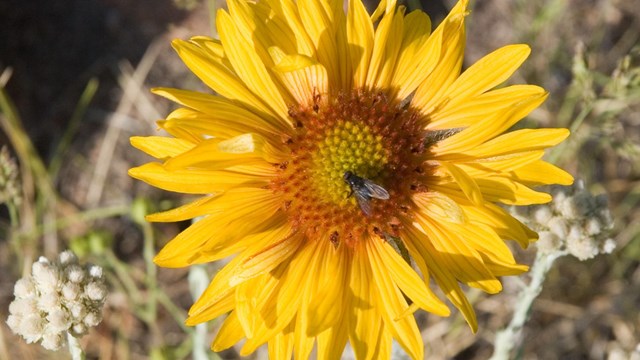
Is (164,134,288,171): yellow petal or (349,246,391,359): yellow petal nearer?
(164,134,288,171): yellow petal

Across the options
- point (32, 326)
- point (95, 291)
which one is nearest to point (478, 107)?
point (95, 291)

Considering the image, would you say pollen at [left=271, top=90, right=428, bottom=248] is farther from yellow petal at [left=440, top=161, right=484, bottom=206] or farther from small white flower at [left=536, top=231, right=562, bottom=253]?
small white flower at [left=536, top=231, right=562, bottom=253]

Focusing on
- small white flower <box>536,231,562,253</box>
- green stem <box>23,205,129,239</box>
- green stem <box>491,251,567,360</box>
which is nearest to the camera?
small white flower <box>536,231,562,253</box>

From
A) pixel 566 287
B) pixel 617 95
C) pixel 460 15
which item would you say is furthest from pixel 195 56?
pixel 566 287

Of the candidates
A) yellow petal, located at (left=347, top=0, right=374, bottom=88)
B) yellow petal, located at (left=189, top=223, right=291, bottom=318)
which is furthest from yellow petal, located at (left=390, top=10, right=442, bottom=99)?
yellow petal, located at (left=189, top=223, right=291, bottom=318)

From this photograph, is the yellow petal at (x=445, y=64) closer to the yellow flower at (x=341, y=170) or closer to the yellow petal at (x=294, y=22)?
the yellow flower at (x=341, y=170)

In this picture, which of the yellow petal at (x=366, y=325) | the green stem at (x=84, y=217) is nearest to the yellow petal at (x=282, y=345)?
the yellow petal at (x=366, y=325)
